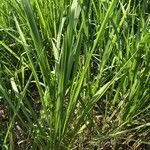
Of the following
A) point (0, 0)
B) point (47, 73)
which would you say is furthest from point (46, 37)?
point (47, 73)

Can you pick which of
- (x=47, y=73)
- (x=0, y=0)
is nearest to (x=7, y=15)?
(x=0, y=0)

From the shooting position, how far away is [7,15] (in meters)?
1.28

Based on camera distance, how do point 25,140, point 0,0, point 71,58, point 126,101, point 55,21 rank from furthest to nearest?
point 0,0, point 55,21, point 126,101, point 25,140, point 71,58

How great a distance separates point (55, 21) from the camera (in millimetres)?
1213

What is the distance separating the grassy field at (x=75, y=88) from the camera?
2.57ft

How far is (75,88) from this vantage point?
2.71ft

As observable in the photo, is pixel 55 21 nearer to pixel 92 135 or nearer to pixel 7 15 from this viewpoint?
pixel 7 15

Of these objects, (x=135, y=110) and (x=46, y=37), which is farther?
(x=46, y=37)

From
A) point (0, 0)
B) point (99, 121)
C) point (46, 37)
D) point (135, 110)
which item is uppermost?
point (0, 0)

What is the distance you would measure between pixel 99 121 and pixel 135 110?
183 millimetres

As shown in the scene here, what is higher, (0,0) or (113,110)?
(0,0)

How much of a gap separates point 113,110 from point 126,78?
0.12 m

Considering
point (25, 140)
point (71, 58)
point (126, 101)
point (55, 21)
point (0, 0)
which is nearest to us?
point (71, 58)

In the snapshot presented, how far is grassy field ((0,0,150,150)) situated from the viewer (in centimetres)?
78
